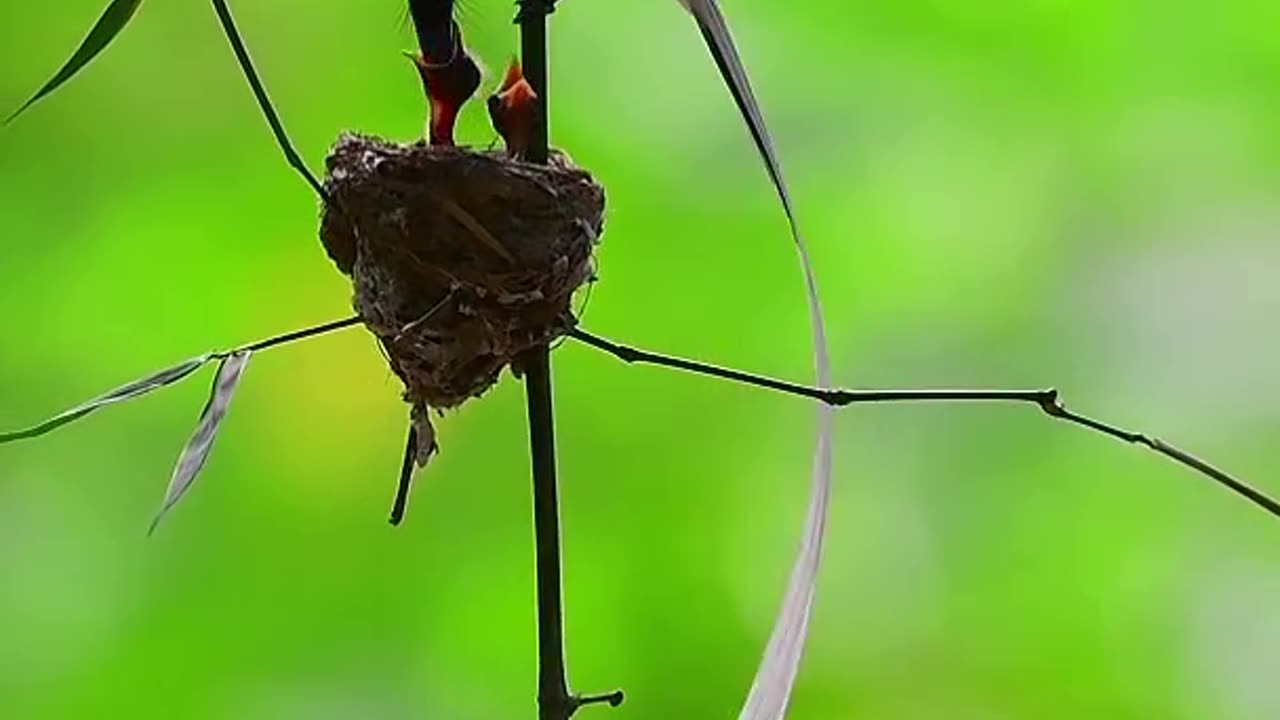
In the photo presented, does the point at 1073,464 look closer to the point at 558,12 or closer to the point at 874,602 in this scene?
the point at 874,602

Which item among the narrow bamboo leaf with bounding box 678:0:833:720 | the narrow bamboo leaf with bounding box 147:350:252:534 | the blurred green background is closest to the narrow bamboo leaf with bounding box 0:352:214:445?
the narrow bamboo leaf with bounding box 147:350:252:534

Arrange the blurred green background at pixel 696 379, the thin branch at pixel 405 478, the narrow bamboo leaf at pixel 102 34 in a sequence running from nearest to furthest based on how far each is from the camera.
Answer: the narrow bamboo leaf at pixel 102 34 → the thin branch at pixel 405 478 → the blurred green background at pixel 696 379

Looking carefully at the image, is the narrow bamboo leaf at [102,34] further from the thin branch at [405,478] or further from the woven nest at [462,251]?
the thin branch at [405,478]

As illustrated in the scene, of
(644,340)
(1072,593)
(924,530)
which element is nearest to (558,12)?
(644,340)

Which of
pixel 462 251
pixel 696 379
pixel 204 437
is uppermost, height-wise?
pixel 696 379

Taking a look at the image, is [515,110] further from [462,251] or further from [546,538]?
[546,538]

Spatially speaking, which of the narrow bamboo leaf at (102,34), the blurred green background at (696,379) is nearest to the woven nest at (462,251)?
the narrow bamboo leaf at (102,34)

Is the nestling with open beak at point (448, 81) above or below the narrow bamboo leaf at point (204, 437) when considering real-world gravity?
above

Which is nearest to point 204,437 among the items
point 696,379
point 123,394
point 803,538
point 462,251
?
point 123,394
